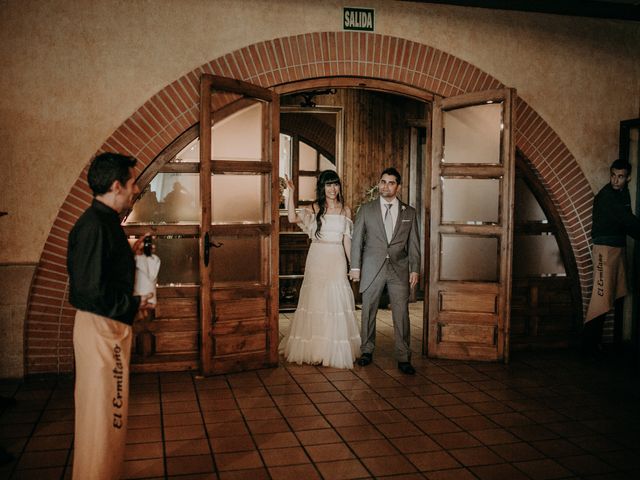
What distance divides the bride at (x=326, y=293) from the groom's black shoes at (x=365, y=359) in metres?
0.09

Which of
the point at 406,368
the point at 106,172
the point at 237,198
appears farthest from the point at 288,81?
the point at 106,172

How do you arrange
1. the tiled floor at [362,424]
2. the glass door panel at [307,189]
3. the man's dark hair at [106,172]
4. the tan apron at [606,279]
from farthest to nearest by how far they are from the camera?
1. the glass door panel at [307,189]
2. the tan apron at [606,279]
3. the tiled floor at [362,424]
4. the man's dark hair at [106,172]

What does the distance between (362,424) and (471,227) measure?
2.57 meters

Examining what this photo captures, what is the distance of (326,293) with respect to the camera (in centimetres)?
593

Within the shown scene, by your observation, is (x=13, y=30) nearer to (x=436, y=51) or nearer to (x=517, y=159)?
(x=436, y=51)

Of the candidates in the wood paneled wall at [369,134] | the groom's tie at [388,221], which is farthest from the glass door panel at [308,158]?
the groom's tie at [388,221]

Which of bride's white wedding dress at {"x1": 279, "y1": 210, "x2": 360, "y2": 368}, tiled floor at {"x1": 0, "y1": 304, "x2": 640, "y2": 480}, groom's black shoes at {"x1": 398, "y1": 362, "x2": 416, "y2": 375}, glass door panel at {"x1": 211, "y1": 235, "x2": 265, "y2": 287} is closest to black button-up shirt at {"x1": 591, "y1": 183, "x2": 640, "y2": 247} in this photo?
tiled floor at {"x1": 0, "y1": 304, "x2": 640, "y2": 480}

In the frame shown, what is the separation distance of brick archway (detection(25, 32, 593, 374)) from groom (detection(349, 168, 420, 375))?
121 cm

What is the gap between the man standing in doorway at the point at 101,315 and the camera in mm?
2818

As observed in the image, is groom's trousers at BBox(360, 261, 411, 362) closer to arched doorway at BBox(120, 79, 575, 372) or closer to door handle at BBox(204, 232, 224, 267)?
arched doorway at BBox(120, 79, 575, 372)

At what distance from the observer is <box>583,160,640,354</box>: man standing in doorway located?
6.18 metres

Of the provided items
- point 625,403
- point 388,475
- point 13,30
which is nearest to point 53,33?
point 13,30

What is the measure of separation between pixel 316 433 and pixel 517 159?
12.8 feet

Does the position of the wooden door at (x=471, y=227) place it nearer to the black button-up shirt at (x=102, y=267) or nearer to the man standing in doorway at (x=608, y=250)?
the man standing in doorway at (x=608, y=250)
